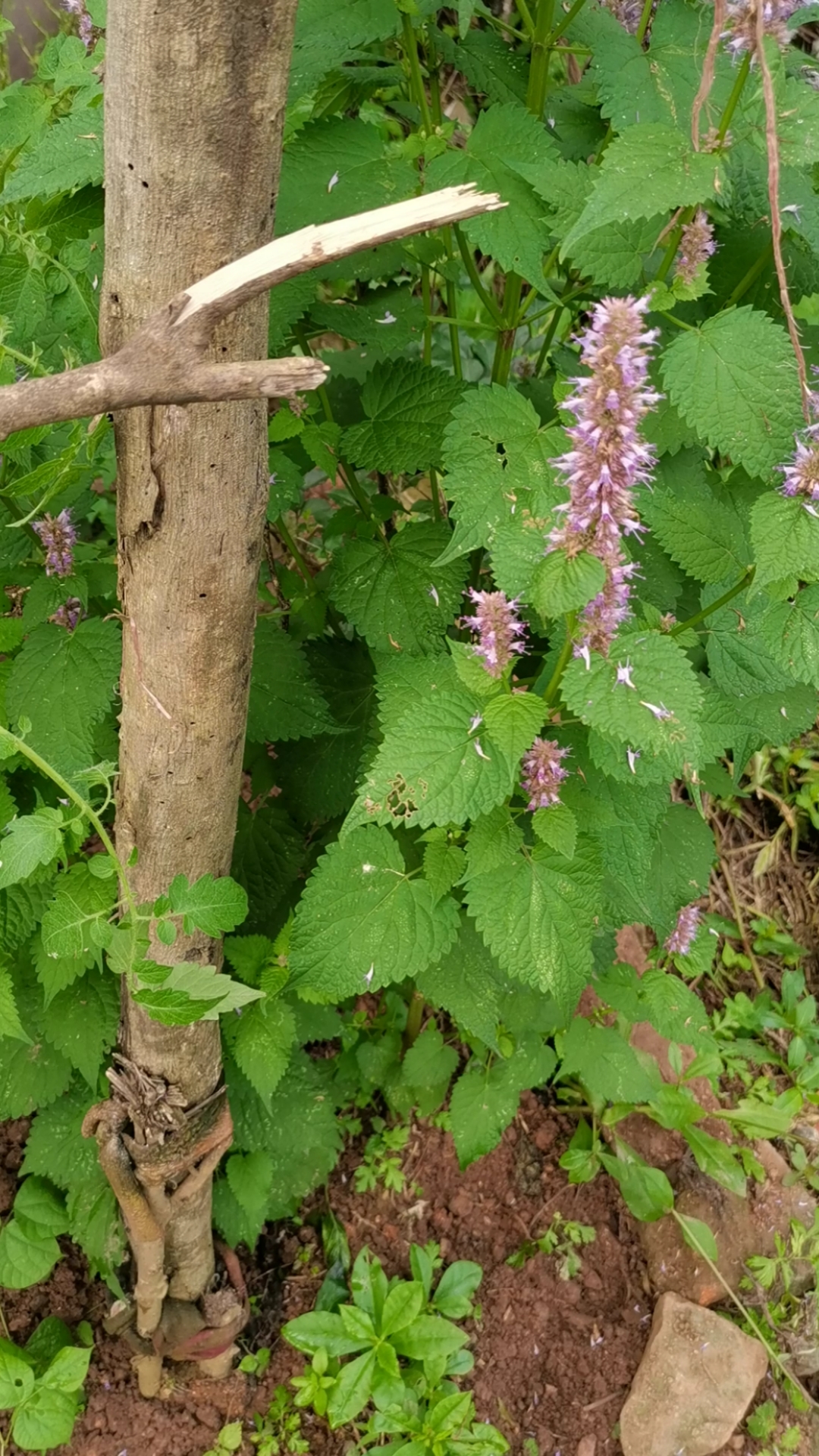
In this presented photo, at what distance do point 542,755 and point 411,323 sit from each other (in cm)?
73

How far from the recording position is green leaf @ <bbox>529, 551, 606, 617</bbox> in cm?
89

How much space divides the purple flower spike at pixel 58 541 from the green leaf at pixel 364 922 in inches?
19.7

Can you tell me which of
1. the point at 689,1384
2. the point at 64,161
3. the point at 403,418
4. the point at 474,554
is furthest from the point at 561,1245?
the point at 64,161

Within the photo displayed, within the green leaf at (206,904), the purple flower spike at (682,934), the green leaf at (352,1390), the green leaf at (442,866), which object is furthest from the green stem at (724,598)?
the green leaf at (352,1390)

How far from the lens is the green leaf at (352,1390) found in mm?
1697

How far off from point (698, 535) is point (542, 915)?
50cm

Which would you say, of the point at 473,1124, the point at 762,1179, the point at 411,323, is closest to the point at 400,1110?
the point at 473,1124

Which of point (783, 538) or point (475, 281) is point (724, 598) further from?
point (475, 281)

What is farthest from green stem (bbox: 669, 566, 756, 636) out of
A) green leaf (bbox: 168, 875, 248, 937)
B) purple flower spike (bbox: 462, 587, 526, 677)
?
green leaf (bbox: 168, 875, 248, 937)

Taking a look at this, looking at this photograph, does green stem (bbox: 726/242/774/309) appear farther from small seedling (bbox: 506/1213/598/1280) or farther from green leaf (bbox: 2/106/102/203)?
small seedling (bbox: 506/1213/598/1280)

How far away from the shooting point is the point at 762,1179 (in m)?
2.20

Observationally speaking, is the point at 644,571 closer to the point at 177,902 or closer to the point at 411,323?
the point at 411,323

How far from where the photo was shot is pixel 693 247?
1097 millimetres

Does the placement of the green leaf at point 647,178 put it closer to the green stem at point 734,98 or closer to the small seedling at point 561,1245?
the green stem at point 734,98
